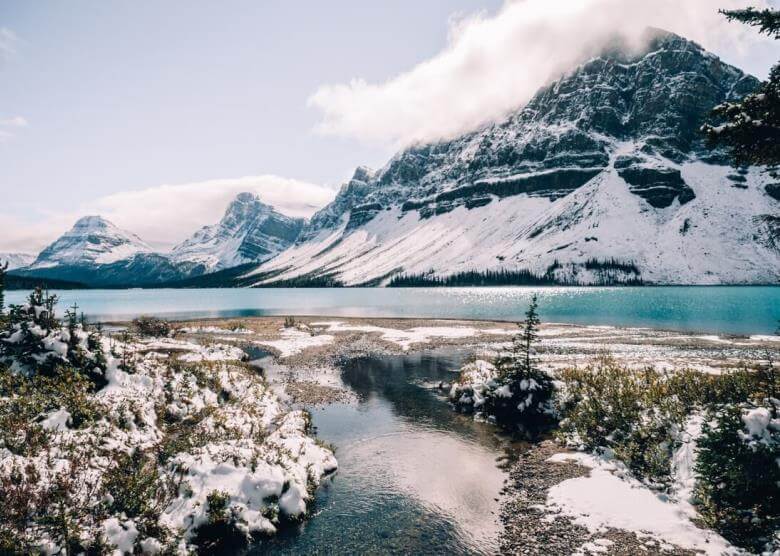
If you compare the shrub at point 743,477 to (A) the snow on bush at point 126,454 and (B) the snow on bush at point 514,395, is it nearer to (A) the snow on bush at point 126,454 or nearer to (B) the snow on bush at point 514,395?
(B) the snow on bush at point 514,395

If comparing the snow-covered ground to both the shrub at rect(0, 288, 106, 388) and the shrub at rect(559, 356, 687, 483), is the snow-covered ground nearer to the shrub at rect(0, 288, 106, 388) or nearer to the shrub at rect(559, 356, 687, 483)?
the shrub at rect(559, 356, 687, 483)

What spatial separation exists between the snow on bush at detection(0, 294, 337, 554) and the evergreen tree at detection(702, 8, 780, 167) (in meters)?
21.2

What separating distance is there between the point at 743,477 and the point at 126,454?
22.5 meters

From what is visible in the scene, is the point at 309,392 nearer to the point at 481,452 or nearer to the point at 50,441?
the point at 481,452

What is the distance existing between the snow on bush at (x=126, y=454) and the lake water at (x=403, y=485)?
4.69 ft

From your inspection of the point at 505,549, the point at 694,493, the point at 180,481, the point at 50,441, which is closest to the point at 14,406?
the point at 50,441

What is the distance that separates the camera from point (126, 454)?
16547 millimetres

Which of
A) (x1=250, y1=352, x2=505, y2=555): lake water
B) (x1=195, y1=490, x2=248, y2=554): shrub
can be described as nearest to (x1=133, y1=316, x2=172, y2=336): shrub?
(x1=250, y1=352, x2=505, y2=555): lake water

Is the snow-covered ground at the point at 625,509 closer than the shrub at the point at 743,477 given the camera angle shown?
No

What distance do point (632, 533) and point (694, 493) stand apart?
3.19 m

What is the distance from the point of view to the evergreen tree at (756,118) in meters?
13.3

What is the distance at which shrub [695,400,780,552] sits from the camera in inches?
514

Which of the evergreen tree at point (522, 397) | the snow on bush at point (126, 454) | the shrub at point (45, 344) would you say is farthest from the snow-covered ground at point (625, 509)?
the shrub at point (45, 344)

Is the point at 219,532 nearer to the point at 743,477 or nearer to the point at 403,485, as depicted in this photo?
the point at 403,485
